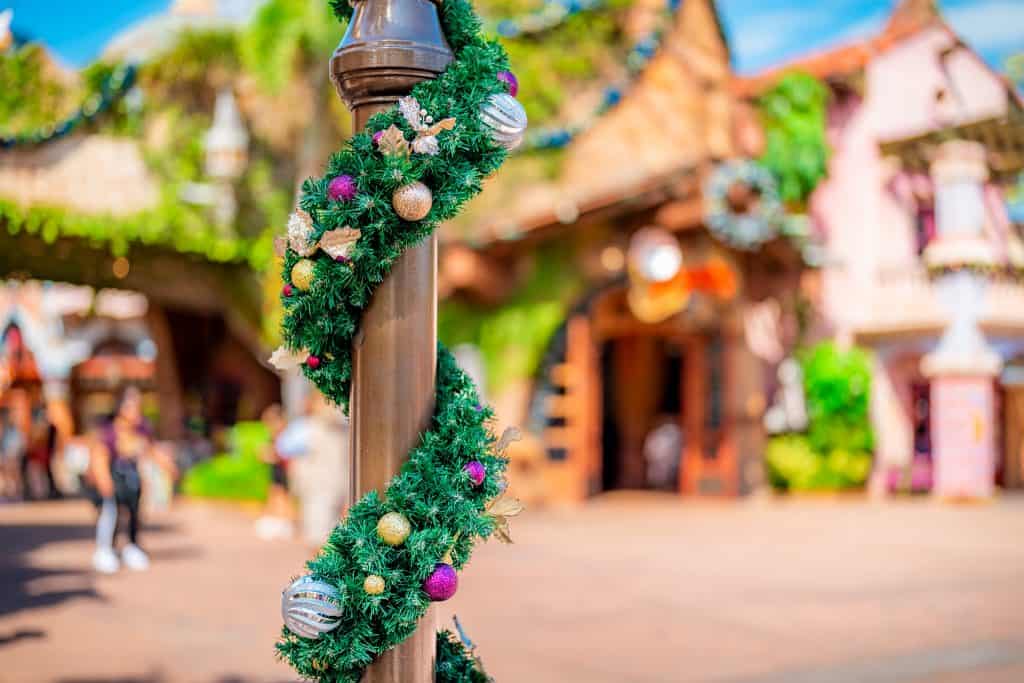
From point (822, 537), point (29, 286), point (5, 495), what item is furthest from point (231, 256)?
point (29, 286)

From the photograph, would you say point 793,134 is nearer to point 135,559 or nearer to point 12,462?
point 135,559

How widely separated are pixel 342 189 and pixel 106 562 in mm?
7219

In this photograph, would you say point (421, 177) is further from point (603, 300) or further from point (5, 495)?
point (5, 495)

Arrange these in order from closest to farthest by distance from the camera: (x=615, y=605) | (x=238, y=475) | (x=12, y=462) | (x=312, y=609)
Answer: (x=312, y=609)
(x=615, y=605)
(x=238, y=475)
(x=12, y=462)

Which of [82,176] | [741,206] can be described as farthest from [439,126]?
[741,206]

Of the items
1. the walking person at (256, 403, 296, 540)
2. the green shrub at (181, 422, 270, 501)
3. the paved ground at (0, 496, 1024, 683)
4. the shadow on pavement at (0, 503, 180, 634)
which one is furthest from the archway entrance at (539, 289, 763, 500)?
the shadow on pavement at (0, 503, 180, 634)

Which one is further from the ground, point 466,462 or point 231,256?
point 231,256

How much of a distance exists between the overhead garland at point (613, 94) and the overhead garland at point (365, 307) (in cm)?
1207

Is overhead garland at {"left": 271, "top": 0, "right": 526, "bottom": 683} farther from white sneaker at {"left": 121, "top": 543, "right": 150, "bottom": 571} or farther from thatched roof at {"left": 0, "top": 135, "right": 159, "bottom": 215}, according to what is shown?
thatched roof at {"left": 0, "top": 135, "right": 159, "bottom": 215}

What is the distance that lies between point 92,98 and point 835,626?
1103cm

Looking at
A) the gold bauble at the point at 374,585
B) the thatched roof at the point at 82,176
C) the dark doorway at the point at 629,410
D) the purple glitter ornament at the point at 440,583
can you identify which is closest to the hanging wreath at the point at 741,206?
the dark doorway at the point at 629,410

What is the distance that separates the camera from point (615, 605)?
7672 millimetres

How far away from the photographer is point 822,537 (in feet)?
39.9

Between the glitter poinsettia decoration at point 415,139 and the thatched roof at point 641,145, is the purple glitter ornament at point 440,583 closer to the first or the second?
the glitter poinsettia decoration at point 415,139
